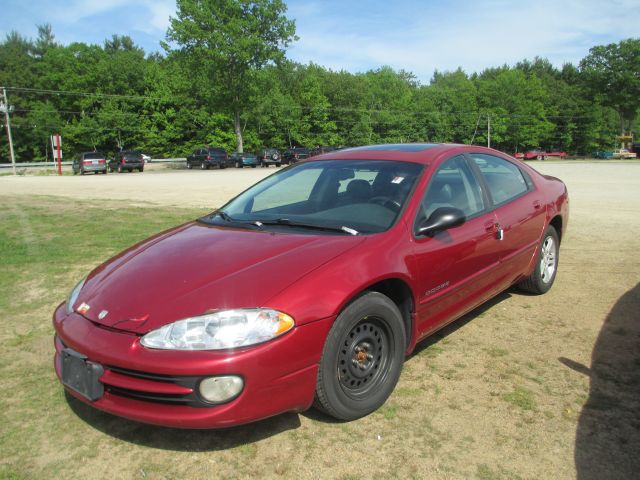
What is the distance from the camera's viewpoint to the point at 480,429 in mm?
2762

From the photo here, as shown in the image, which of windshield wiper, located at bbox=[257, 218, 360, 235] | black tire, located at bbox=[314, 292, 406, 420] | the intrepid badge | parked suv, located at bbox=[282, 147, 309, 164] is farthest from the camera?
parked suv, located at bbox=[282, 147, 309, 164]

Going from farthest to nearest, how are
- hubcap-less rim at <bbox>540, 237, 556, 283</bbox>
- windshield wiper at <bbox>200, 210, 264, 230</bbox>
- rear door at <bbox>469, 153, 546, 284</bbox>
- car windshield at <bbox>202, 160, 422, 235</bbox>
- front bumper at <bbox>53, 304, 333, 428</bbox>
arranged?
hubcap-less rim at <bbox>540, 237, 556, 283</bbox>
rear door at <bbox>469, 153, 546, 284</bbox>
windshield wiper at <bbox>200, 210, 264, 230</bbox>
car windshield at <bbox>202, 160, 422, 235</bbox>
front bumper at <bbox>53, 304, 333, 428</bbox>

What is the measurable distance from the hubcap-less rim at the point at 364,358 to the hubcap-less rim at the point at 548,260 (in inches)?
101

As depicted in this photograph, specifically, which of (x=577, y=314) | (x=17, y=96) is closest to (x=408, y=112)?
(x=17, y=96)

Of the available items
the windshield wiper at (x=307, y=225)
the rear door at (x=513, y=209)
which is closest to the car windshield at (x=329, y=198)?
the windshield wiper at (x=307, y=225)

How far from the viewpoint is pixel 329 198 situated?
3.72m

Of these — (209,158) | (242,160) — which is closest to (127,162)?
(209,158)

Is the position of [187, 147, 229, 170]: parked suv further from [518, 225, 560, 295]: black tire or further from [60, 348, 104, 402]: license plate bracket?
[60, 348, 104, 402]: license plate bracket

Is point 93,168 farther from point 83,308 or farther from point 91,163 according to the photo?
point 83,308

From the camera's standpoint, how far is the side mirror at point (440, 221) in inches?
127

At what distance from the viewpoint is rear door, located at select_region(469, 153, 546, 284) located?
4094 millimetres

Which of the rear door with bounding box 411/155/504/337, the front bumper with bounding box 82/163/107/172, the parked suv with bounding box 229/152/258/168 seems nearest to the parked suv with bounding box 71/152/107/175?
the front bumper with bounding box 82/163/107/172

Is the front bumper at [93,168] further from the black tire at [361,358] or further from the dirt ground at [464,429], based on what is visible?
the black tire at [361,358]

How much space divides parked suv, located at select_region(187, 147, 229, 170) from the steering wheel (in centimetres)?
4110
